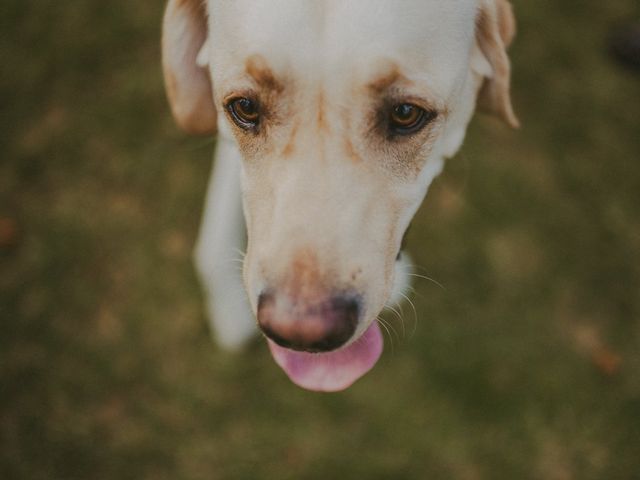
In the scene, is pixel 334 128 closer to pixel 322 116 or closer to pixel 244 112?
pixel 322 116

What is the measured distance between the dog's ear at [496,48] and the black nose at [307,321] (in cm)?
115

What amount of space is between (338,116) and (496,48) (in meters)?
0.77

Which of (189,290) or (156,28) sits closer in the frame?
(189,290)

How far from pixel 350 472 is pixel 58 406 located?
1.98m

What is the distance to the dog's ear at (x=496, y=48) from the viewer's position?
2.12 m

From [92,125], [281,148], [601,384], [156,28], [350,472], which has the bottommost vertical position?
[350,472]

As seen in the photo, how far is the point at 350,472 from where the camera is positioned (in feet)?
11.8

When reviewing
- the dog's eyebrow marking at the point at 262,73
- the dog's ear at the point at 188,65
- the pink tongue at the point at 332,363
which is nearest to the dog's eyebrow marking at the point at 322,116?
the dog's eyebrow marking at the point at 262,73

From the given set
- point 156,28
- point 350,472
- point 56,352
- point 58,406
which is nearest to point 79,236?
point 56,352

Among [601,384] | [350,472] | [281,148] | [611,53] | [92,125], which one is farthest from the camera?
[611,53]

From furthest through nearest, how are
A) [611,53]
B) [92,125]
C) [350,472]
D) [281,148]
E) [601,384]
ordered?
[611,53] < [92,125] < [601,384] < [350,472] < [281,148]

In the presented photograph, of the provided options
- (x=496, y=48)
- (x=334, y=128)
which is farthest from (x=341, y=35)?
(x=496, y=48)

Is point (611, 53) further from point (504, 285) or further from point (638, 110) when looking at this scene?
point (504, 285)

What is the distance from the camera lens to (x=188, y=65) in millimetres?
2426
